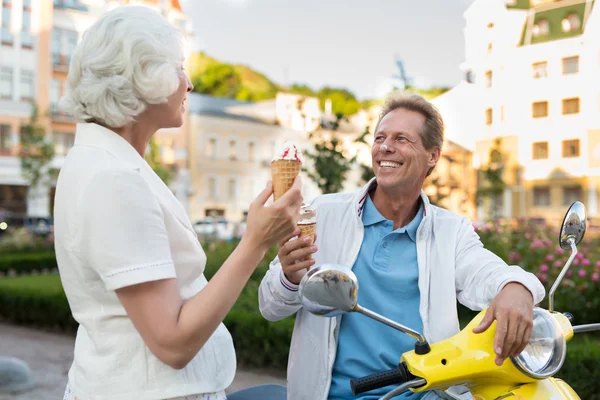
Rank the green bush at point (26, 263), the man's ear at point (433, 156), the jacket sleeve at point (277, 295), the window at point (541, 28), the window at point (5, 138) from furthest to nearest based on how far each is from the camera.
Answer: the window at point (5, 138)
the green bush at point (26, 263)
the window at point (541, 28)
the man's ear at point (433, 156)
the jacket sleeve at point (277, 295)

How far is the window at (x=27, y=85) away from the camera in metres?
28.0

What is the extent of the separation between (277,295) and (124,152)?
76 cm

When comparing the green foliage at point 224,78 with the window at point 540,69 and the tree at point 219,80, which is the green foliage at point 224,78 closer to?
the tree at point 219,80

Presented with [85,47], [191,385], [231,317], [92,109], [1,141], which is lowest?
[231,317]

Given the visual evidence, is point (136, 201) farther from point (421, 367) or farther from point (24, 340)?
point (24, 340)

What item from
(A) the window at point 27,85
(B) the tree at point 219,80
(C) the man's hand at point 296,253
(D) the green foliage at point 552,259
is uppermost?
(B) the tree at point 219,80

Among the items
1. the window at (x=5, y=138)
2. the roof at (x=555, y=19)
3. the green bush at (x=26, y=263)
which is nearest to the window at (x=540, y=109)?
the roof at (x=555, y=19)

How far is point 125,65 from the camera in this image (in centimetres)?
138

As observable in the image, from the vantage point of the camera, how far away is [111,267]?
129 cm

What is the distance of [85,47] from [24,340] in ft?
22.7

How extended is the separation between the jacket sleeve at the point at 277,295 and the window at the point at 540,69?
4.16 metres

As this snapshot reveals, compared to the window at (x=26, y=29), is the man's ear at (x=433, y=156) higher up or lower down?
lower down

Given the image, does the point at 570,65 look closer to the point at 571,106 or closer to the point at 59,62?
the point at 571,106

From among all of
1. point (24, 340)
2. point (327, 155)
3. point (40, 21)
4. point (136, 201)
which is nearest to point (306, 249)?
point (136, 201)
